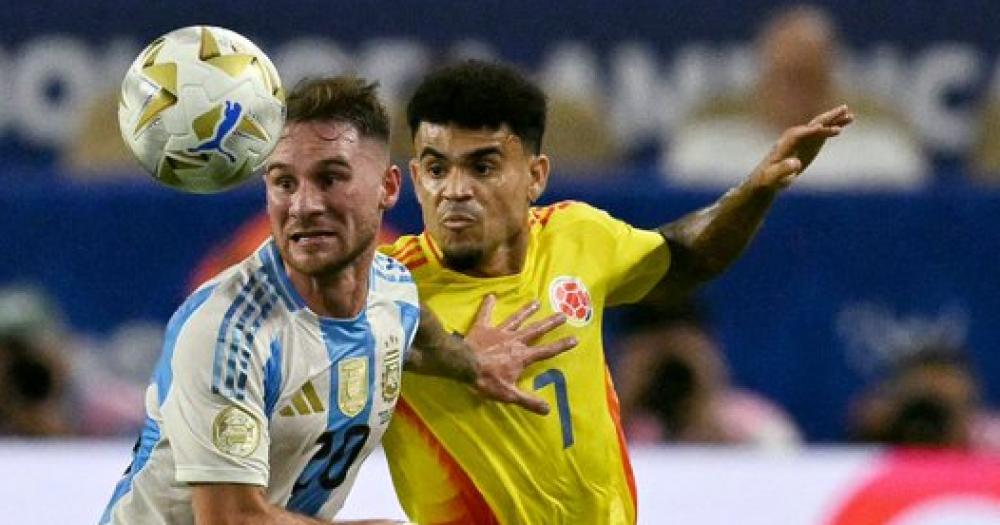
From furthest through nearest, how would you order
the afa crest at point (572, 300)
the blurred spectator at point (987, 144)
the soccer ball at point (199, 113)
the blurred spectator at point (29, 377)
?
1. the blurred spectator at point (987, 144)
2. the blurred spectator at point (29, 377)
3. the afa crest at point (572, 300)
4. the soccer ball at point (199, 113)

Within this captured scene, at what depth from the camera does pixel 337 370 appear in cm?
620

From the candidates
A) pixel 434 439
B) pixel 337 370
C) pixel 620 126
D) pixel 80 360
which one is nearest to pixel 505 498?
pixel 434 439

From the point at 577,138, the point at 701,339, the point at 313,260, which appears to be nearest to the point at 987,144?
the point at 577,138

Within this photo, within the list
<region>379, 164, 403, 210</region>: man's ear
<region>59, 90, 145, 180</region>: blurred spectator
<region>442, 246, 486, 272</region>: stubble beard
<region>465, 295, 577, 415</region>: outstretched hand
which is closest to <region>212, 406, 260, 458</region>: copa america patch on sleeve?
<region>379, 164, 403, 210</region>: man's ear

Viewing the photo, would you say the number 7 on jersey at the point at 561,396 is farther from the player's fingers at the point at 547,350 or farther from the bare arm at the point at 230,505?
the bare arm at the point at 230,505

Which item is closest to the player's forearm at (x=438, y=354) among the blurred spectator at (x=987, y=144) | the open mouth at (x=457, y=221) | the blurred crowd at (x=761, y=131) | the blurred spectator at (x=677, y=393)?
the open mouth at (x=457, y=221)

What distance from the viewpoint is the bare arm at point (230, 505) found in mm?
5895

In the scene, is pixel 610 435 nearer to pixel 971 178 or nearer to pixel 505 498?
pixel 505 498

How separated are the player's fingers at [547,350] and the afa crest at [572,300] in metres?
0.11

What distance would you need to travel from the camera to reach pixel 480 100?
683 centimetres

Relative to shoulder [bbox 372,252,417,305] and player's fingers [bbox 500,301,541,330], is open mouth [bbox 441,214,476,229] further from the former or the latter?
player's fingers [bbox 500,301,541,330]

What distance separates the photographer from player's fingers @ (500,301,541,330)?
272 inches

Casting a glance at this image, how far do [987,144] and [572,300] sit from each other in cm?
510

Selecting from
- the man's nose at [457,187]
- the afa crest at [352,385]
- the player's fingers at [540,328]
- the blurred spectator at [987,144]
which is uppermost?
the blurred spectator at [987,144]
